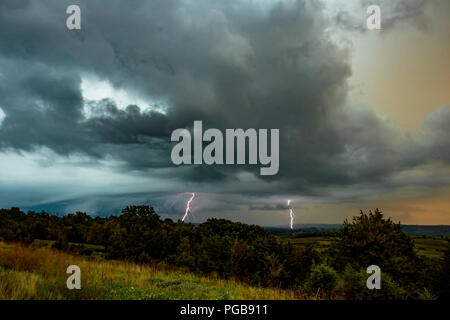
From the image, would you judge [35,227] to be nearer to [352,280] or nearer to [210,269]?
[210,269]

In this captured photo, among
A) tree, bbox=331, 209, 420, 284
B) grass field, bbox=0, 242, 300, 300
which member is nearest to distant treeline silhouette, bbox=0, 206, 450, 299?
tree, bbox=331, 209, 420, 284

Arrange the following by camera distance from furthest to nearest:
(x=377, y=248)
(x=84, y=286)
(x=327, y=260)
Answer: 1. (x=327, y=260)
2. (x=377, y=248)
3. (x=84, y=286)

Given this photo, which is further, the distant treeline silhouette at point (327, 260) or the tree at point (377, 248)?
the tree at point (377, 248)

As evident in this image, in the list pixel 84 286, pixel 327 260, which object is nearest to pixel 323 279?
pixel 327 260

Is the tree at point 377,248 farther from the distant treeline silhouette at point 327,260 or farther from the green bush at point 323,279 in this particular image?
the green bush at point 323,279

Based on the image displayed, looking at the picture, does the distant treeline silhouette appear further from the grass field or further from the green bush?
the grass field

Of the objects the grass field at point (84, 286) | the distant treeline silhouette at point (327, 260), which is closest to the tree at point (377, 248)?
the distant treeline silhouette at point (327, 260)

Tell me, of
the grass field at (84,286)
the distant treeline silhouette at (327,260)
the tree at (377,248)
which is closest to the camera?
the grass field at (84,286)

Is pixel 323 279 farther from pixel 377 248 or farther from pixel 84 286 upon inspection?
pixel 84 286

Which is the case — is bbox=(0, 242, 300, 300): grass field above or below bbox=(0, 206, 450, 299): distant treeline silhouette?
above

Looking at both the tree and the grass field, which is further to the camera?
the tree
